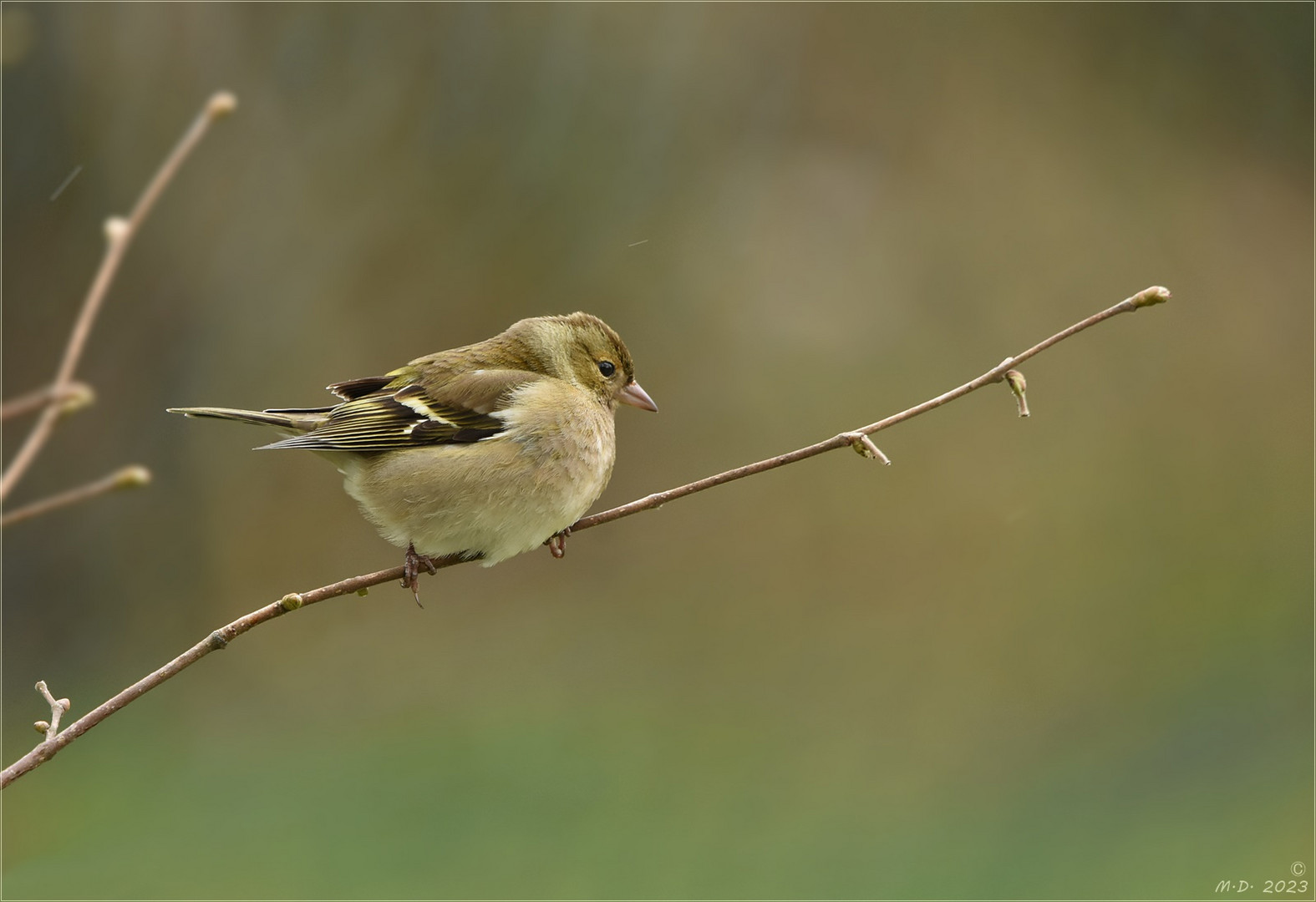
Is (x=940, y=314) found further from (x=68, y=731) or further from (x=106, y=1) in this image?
(x=68, y=731)

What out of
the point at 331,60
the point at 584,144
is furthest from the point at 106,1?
the point at 584,144

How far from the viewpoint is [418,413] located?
9.91 ft

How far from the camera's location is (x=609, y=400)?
128 inches

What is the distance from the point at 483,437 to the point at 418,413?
0.65 ft

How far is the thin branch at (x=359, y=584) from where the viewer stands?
4.73 ft

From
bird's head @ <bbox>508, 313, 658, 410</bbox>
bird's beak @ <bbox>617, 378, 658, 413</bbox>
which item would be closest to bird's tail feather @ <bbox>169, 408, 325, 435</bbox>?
bird's head @ <bbox>508, 313, 658, 410</bbox>

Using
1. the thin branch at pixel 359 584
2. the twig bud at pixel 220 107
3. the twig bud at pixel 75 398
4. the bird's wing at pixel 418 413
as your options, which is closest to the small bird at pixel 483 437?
the bird's wing at pixel 418 413

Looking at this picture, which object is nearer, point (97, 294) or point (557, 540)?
point (97, 294)

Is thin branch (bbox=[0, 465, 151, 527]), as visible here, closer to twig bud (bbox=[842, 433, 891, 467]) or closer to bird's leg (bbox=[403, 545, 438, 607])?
twig bud (bbox=[842, 433, 891, 467])

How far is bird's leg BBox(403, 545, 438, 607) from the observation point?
106 inches

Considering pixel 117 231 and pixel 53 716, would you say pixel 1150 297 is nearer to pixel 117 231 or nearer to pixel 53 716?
pixel 117 231

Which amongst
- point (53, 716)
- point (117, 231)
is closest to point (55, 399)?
point (117, 231)

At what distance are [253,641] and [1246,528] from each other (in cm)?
613

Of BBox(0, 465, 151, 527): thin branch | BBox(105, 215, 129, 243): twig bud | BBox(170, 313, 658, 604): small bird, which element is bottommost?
BBox(170, 313, 658, 604): small bird
